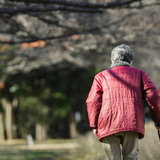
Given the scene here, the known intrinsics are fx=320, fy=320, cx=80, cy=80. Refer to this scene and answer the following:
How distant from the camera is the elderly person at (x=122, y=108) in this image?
3.41 meters

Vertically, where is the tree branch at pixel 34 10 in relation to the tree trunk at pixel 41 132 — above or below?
above

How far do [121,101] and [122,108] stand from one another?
0.26 ft

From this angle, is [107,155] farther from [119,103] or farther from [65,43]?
[65,43]

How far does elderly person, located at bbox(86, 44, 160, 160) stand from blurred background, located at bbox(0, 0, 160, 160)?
1317 mm

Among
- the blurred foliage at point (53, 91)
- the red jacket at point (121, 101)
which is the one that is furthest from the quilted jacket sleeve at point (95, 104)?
the blurred foliage at point (53, 91)

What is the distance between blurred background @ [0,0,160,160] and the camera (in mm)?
6770

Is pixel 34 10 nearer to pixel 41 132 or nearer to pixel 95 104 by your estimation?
pixel 95 104

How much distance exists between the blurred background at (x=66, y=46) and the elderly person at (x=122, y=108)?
1.32 metres

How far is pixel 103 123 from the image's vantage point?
3.49 metres

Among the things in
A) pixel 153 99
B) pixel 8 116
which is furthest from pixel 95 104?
pixel 8 116

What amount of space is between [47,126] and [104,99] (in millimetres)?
23587

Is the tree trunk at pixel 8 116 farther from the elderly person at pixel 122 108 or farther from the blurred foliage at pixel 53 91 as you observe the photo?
the elderly person at pixel 122 108

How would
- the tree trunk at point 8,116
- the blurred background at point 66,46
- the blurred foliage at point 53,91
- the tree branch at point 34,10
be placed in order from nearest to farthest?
the tree branch at point 34,10
the blurred background at point 66,46
the blurred foliage at point 53,91
the tree trunk at point 8,116

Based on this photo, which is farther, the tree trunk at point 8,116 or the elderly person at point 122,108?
the tree trunk at point 8,116
